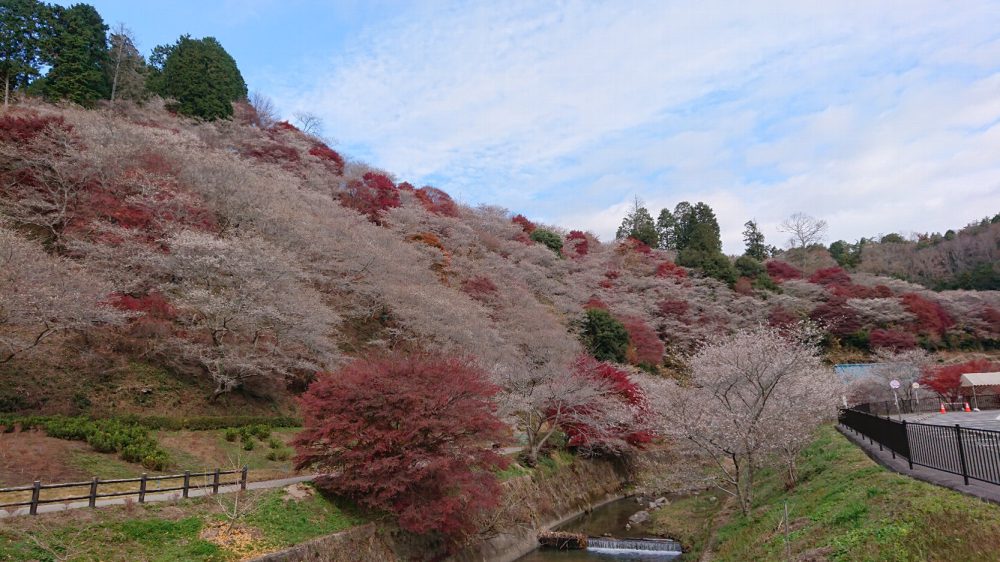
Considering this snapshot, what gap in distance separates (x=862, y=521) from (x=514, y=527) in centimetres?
1325

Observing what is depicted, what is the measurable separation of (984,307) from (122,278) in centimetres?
7138

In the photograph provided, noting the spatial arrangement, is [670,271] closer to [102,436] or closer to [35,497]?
[102,436]

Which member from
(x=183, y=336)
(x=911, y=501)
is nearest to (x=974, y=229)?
(x=911, y=501)

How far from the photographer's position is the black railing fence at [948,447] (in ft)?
29.8

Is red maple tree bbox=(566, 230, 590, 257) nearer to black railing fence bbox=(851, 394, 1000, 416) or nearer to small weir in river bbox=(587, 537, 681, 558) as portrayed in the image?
black railing fence bbox=(851, 394, 1000, 416)

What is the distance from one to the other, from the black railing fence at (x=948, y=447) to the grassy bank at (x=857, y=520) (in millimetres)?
731

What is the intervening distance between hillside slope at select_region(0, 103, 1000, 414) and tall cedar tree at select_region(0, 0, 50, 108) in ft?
22.8

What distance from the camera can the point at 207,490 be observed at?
1402 centimetres

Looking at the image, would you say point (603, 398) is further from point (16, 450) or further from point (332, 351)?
point (16, 450)

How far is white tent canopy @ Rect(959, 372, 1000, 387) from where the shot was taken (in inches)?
1283

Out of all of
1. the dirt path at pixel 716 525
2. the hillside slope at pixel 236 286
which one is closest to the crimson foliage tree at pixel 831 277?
the hillside slope at pixel 236 286

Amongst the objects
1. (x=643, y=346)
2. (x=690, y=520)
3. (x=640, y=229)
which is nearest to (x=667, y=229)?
(x=640, y=229)

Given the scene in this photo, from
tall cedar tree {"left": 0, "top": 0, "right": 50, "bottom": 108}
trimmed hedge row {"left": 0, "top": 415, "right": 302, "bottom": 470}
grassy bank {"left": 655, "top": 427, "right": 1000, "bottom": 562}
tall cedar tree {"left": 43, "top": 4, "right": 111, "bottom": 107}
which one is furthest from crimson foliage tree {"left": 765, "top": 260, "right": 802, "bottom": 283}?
tall cedar tree {"left": 0, "top": 0, "right": 50, "bottom": 108}

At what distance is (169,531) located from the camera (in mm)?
11570
